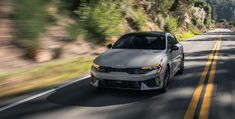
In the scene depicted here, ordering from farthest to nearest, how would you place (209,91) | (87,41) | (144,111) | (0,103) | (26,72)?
(87,41)
(26,72)
(209,91)
(0,103)
(144,111)

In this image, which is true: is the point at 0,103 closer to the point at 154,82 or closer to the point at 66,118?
the point at 66,118

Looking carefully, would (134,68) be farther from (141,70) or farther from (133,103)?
(133,103)

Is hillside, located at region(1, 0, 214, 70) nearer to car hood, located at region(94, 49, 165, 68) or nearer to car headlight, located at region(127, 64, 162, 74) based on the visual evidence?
car hood, located at region(94, 49, 165, 68)

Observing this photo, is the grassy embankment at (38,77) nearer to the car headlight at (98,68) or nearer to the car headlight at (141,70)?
the car headlight at (98,68)

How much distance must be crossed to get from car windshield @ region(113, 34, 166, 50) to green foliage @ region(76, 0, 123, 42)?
10105mm

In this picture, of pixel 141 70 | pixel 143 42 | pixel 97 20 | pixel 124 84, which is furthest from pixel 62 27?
pixel 141 70

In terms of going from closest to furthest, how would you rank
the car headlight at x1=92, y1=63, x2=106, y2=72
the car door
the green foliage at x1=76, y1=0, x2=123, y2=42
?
1. the car headlight at x1=92, y1=63, x2=106, y2=72
2. the car door
3. the green foliage at x1=76, y1=0, x2=123, y2=42

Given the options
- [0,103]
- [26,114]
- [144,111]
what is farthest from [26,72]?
[144,111]

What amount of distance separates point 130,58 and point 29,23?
20.8 feet

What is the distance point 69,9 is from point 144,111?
15.2 meters

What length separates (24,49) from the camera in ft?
45.6

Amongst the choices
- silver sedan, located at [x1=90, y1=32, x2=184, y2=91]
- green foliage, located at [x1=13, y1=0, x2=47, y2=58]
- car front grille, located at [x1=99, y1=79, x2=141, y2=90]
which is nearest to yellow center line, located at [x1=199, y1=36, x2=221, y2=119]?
silver sedan, located at [x1=90, y1=32, x2=184, y2=91]

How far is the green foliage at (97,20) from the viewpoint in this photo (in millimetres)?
20281

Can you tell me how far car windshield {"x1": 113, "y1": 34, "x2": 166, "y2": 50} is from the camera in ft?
31.1
